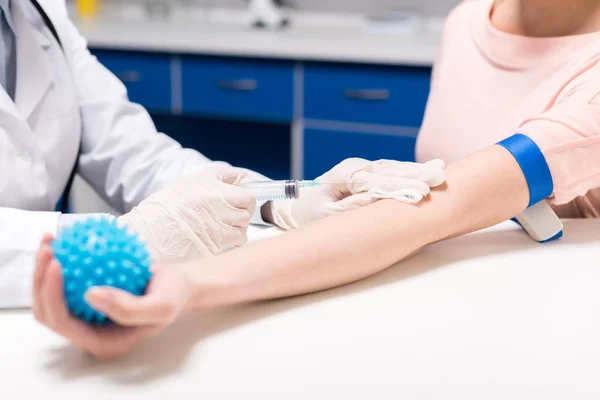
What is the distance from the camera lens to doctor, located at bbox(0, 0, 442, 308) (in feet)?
2.90

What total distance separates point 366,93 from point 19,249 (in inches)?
71.4

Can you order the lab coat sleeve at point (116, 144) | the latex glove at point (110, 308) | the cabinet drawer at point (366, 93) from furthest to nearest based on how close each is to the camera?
1. the cabinet drawer at point (366, 93)
2. the lab coat sleeve at point (116, 144)
3. the latex glove at point (110, 308)

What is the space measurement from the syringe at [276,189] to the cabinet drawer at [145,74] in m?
1.92

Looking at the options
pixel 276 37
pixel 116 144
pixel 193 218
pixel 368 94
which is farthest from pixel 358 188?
pixel 276 37

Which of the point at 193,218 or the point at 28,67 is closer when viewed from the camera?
the point at 193,218

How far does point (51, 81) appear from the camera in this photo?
1.27 metres

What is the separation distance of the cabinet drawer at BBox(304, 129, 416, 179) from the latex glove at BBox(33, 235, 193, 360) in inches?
71.7

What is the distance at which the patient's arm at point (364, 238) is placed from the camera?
77cm

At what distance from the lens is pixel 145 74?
282cm

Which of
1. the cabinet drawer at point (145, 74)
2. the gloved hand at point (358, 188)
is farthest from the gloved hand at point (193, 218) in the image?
the cabinet drawer at point (145, 74)

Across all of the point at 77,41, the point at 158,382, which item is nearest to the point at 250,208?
the point at 158,382

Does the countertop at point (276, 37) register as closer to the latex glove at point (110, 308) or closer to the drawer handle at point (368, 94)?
the drawer handle at point (368, 94)

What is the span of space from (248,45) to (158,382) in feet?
6.99

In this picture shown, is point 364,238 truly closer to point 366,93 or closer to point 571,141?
point 571,141
